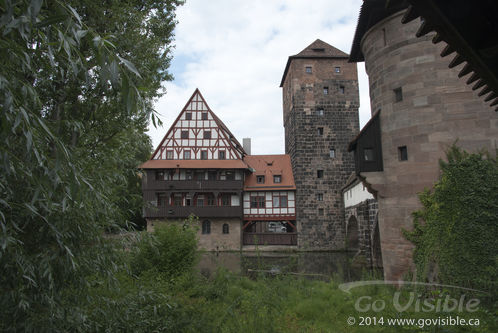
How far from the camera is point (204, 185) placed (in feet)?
80.0

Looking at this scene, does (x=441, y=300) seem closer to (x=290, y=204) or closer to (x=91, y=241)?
(x=91, y=241)

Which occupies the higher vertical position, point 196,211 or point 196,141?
point 196,141

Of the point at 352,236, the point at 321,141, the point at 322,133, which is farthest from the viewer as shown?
the point at 322,133

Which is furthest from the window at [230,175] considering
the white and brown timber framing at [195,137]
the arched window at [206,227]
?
the arched window at [206,227]

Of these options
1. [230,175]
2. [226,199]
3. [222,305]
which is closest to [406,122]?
[222,305]

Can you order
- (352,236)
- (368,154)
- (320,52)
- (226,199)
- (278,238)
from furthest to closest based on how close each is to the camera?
(320,52) → (226,199) → (278,238) → (352,236) → (368,154)

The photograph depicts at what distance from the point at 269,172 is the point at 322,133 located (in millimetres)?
4874

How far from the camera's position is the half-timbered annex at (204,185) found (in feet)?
79.7

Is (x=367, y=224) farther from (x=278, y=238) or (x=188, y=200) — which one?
(x=188, y=200)

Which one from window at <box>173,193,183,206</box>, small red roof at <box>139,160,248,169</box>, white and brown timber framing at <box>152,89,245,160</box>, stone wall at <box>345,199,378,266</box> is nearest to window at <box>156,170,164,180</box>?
small red roof at <box>139,160,248,169</box>

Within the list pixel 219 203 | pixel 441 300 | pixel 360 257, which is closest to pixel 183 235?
pixel 441 300

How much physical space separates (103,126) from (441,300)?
6.79 meters

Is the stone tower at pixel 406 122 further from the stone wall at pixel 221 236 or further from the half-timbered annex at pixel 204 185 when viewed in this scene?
the stone wall at pixel 221 236

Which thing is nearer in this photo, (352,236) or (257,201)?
(352,236)
